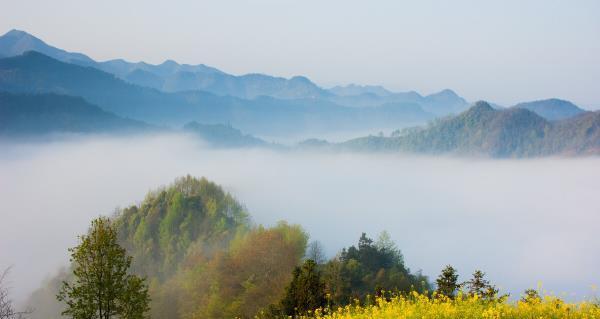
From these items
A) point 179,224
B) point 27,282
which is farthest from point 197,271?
point 27,282

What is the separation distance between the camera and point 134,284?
25.7m

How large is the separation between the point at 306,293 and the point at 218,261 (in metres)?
Answer: 67.8

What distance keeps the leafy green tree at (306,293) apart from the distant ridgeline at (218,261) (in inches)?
176

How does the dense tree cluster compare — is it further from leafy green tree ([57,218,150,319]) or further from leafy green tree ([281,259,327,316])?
leafy green tree ([281,259,327,316])

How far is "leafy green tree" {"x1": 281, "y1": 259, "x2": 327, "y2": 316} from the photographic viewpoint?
20.5 metres

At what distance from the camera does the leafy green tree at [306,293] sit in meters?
20.5

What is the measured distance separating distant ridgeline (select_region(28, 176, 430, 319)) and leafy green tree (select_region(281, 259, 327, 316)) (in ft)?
14.6

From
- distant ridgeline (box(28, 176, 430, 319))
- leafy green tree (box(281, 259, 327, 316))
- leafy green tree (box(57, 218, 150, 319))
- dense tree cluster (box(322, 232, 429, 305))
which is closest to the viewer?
leafy green tree (box(281, 259, 327, 316))

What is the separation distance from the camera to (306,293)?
20766 mm

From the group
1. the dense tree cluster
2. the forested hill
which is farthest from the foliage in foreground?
the dense tree cluster

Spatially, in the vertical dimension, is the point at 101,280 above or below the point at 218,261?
below

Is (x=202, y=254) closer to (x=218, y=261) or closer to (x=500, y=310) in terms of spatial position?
(x=218, y=261)

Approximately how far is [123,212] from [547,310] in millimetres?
154416

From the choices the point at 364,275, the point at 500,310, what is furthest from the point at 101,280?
the point at 364,275
